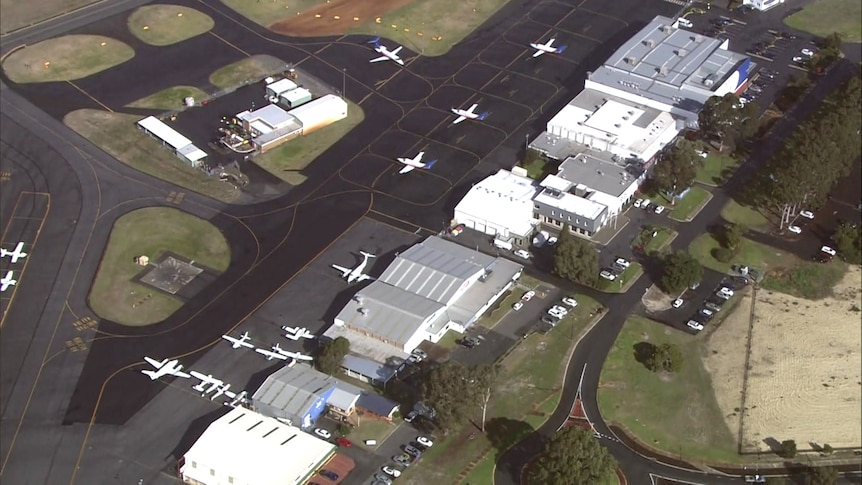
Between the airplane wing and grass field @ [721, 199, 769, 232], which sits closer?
the airplane wing

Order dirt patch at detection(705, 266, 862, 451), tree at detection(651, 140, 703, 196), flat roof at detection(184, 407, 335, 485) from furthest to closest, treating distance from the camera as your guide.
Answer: tree at detection(651, 140, 703, 196) → dirt patch at detection(705, 266, 862, 451) → flat roof at detection(184, 407, 335, 485)

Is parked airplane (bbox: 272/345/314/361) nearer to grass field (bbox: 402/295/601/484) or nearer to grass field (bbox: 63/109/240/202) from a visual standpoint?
grass field (bbox: 402/295/601/484)

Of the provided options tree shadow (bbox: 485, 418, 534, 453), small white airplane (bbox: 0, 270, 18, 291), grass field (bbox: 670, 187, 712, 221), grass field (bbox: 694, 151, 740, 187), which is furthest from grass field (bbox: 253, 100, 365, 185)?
tree shadow (bbox: 485, 418, 534, 453)

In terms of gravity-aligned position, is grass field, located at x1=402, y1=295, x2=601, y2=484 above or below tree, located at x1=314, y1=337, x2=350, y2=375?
below

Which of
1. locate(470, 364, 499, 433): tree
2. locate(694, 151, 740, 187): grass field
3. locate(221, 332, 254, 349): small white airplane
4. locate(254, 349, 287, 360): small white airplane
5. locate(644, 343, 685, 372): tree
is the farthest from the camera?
A: locate(694, 151, 740, 187): grass field

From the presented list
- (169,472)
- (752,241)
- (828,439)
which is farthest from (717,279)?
(169,472)

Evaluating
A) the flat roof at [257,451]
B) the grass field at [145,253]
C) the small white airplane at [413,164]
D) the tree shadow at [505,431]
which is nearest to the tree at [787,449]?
the tree shadow at [505,431]
